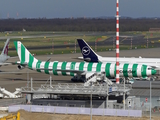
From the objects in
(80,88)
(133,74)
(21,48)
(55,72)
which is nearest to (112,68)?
(133,74)

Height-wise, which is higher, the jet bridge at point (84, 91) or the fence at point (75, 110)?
the jet bridge at point (84, 91)

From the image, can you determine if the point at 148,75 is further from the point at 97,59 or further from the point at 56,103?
the point at 56,103

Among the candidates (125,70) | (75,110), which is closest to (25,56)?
(125,70)

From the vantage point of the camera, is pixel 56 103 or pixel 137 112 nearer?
pixel 137 112

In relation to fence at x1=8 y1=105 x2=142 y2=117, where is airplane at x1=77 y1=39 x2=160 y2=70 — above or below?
above

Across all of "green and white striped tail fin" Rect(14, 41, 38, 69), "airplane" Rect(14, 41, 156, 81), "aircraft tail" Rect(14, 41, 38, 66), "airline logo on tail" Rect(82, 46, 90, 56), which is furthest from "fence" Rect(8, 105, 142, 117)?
"airline logo on tail" Rect(82, 46, 90, 56)

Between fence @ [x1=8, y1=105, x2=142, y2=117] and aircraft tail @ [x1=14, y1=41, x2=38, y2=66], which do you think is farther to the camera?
aircraft tail @ [x1=14, y1=41, x2=38, y2=66]

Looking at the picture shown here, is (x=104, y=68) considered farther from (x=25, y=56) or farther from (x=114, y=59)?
(x=25, y=56)

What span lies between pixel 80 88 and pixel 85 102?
172cm

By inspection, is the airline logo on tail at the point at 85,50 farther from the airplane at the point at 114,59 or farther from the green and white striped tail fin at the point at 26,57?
the green and white striped tail fin at the point at 26,57

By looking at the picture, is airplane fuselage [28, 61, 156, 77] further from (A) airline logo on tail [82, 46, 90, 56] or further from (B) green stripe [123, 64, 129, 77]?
(A) airline logo on tail [82, 46, 90, 56]

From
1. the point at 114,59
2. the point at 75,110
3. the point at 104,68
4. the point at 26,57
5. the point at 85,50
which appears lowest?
the point at 75,110

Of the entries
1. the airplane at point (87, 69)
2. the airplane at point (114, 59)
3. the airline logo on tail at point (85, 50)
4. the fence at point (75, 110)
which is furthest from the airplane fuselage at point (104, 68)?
the fence at point (75, 110)

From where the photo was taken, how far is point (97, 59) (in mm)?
93438
